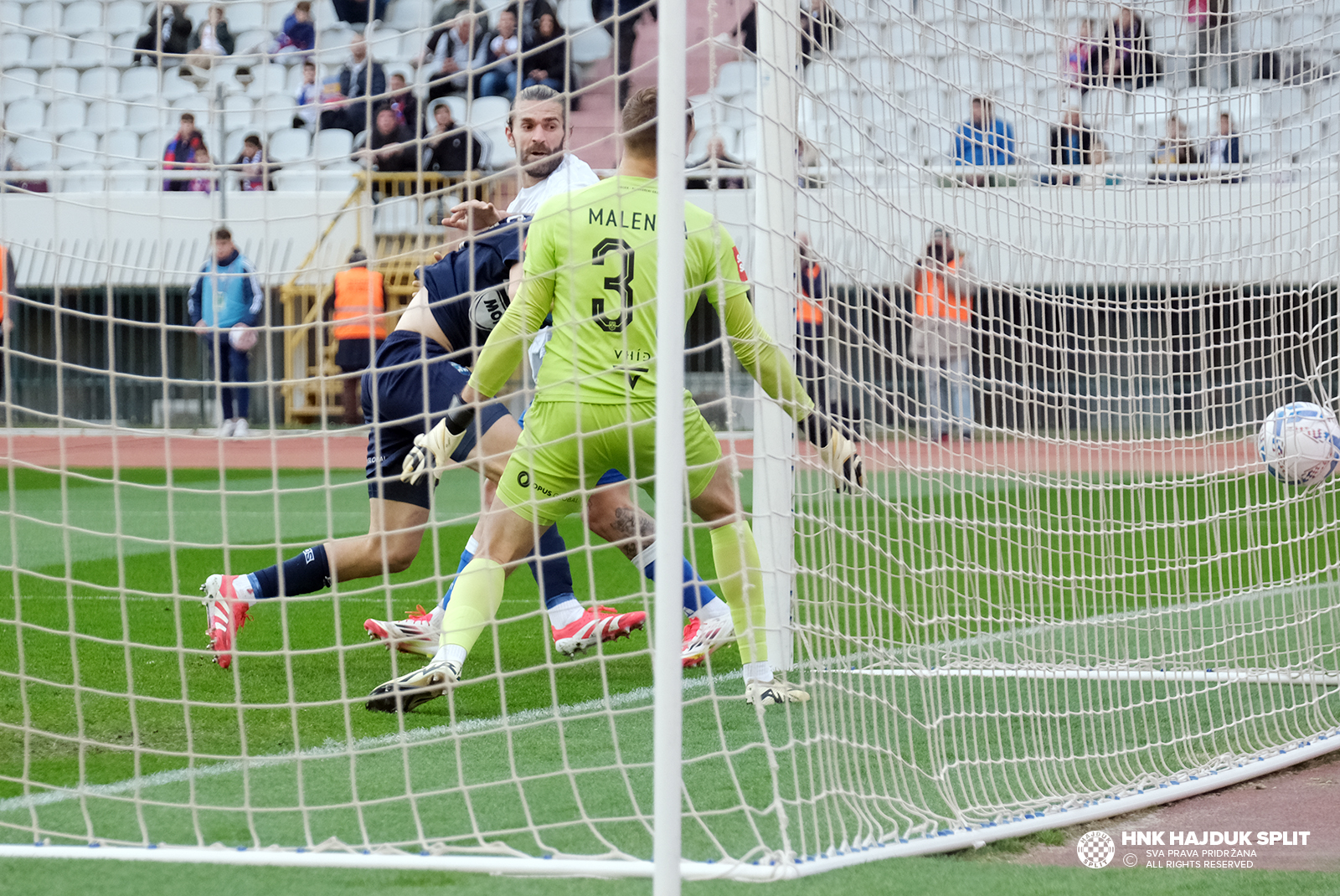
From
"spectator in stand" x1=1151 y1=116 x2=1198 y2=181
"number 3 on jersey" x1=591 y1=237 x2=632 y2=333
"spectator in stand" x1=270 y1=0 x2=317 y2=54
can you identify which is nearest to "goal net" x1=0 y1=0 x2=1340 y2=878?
"spectator in stand" x1=1151 y1=116 x2=1198 y2=181

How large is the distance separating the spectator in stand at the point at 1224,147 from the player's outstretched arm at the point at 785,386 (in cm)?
173

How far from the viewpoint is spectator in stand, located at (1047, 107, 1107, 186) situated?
13.6 ft

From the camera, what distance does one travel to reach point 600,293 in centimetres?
376

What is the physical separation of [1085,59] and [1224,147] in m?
0.56

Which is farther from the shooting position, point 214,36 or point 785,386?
point 214,36

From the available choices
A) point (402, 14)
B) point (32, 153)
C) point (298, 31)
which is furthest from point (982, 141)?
point (32, 153)

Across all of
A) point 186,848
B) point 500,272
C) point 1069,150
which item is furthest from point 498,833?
point 1069,150

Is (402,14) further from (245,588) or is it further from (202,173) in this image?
(202,173)

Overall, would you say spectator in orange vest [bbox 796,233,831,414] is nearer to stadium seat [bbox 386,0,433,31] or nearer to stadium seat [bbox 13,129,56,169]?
stadium seat [bbox 386,0,433,31]

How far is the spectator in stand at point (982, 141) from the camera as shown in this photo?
3.87 metres

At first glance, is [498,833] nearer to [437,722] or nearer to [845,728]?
[845,728]

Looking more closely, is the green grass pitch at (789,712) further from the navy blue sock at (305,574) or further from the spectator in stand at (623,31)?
the spectator in stand at (623,31)

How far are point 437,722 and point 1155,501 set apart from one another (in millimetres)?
2323

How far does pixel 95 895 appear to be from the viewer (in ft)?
8.23
